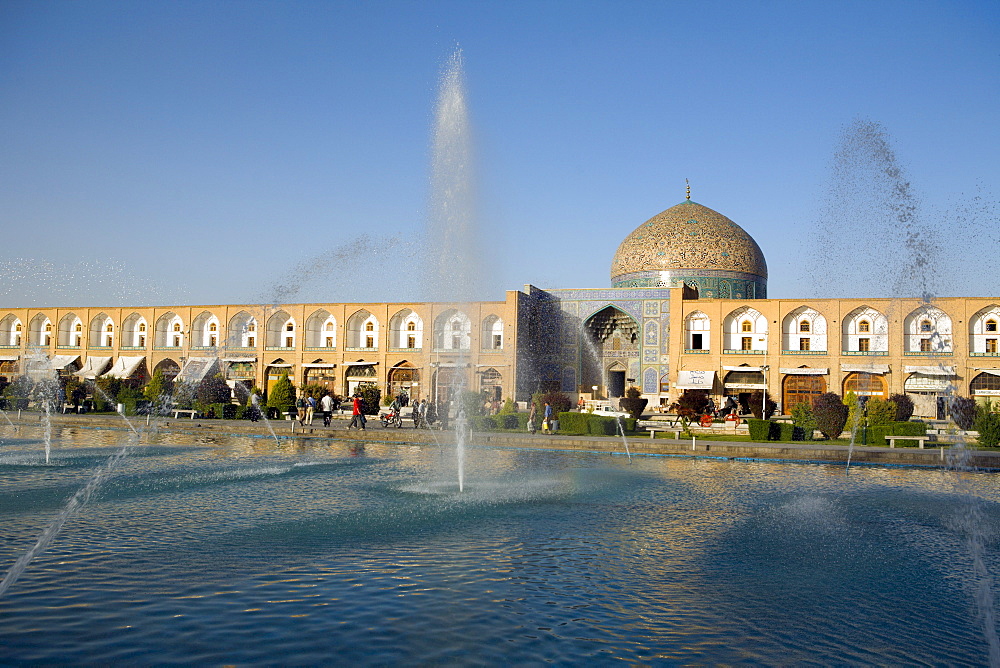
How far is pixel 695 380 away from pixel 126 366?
2388 centimetres

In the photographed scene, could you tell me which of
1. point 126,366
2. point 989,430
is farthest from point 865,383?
point 126,366

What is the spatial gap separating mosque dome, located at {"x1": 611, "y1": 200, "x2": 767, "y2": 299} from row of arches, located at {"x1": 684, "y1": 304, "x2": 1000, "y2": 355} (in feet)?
8.17

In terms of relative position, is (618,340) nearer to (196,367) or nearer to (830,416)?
(830,416)

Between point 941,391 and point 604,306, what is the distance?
11.8m

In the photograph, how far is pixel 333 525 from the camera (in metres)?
6.77

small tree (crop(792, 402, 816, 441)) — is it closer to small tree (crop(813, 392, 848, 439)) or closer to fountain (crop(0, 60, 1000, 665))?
small tree (crop(813, 392, 848, 439))

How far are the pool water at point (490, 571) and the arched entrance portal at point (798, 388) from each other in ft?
60.6

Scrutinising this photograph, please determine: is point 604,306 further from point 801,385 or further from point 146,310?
point 146,310

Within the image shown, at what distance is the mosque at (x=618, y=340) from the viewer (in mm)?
27125

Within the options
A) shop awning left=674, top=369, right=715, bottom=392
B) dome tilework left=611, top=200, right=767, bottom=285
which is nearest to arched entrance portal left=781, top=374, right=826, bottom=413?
shop awning left=674, top=369, right=715, bottom=392

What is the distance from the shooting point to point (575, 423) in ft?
57.6

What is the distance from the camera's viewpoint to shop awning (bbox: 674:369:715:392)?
28.3 m

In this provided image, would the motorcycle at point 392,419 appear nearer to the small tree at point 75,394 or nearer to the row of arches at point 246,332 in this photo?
the row of arches at point 246,332

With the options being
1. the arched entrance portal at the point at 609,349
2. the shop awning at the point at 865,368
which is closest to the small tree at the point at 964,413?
the shop awning at the point at 865,368
